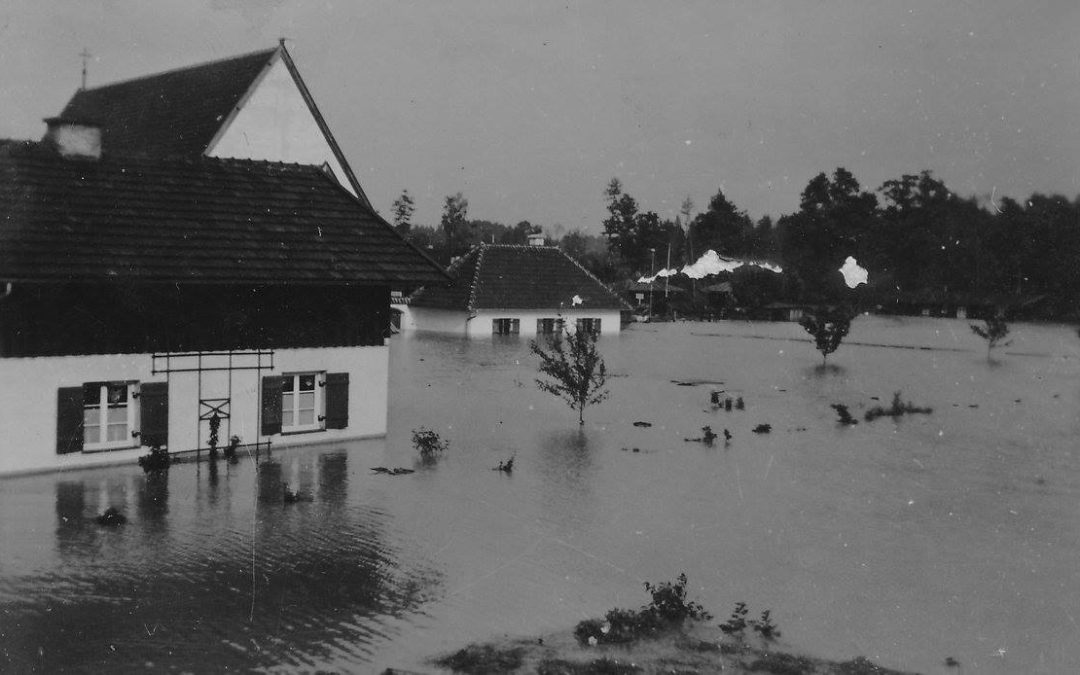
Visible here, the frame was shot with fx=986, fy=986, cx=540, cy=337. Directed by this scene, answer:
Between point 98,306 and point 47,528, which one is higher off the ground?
point 98,306

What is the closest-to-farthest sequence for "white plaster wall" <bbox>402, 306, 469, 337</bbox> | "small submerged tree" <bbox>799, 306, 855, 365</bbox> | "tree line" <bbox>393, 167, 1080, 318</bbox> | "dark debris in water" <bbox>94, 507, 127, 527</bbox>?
"dark debris in water" <bbox>94, 507, 127, 527</bbox> → "small submerged tree" <bbox>799, 306, 855, 365</bbox> → "white plaster wall" <bbox>402, 306, 469, 337</bbox> → "tree line" <bbox>393, 167, 1080, 318</bbox>

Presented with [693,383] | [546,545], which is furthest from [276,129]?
[546,545]

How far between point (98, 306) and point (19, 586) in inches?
280

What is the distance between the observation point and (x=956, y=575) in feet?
38.4

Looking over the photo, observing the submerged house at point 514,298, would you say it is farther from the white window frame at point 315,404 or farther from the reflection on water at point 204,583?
the reflection on water at point 204,583

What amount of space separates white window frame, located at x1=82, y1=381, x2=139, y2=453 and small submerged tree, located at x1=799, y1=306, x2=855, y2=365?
28.8m

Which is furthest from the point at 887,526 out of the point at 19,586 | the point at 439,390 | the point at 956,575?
the point at 439,390

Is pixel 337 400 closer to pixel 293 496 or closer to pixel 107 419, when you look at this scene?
pixel 107 419

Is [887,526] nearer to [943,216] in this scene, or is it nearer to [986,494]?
[986,494]

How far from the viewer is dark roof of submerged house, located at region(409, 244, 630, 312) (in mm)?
53375

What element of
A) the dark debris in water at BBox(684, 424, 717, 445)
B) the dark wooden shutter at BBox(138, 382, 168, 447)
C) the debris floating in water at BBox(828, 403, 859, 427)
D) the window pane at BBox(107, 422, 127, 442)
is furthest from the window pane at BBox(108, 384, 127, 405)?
the debris floating in water at BBox(828, 403, 859, 427)

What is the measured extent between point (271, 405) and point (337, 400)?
134 cm

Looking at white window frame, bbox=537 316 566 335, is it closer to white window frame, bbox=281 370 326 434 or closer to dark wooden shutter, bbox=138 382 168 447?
white window frame, bbox=281 370 326 434

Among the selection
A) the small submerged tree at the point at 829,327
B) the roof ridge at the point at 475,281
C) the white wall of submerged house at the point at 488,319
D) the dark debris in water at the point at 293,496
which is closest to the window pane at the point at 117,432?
the dark debris in water at the point at 293,496
